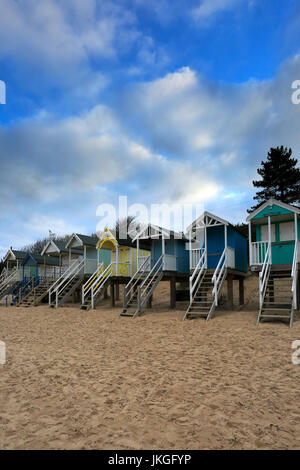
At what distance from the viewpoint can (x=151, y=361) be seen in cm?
762

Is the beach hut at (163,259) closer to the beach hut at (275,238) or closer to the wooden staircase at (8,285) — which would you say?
the beach hut at (275,238)

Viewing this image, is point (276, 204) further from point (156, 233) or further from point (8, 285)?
point (8, 285)

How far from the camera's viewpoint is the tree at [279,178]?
30281 millimetres

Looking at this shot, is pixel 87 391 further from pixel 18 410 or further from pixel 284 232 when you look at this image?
pixel 284 232

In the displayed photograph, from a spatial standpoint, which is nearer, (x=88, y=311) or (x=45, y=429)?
(x=45, y=429)

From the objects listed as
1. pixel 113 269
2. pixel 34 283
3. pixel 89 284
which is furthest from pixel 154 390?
pixel 34 283

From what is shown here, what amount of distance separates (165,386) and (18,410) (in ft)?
8.19

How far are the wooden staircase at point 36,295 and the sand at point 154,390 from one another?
463 inches

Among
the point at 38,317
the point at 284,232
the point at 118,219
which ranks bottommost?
the point at 38,317

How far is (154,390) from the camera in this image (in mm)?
5805

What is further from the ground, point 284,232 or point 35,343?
point 284,232

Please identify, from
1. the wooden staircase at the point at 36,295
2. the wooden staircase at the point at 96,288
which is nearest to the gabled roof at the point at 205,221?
the wooden staircase at the point at 96,288
